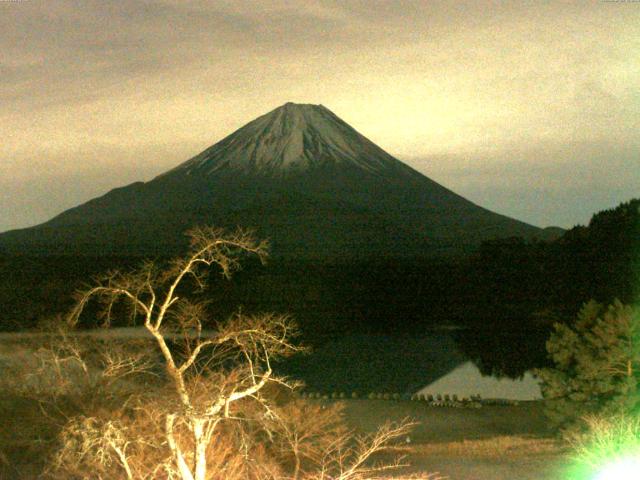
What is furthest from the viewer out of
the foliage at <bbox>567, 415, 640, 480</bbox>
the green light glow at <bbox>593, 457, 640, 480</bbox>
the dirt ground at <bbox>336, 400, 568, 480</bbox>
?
the dirt ground at <bbox>336, 400, 568, 480</bbox>

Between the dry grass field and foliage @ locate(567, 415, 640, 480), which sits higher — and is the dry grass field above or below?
below

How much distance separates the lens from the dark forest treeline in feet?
108

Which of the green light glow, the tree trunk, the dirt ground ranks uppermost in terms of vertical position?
the tree trunk

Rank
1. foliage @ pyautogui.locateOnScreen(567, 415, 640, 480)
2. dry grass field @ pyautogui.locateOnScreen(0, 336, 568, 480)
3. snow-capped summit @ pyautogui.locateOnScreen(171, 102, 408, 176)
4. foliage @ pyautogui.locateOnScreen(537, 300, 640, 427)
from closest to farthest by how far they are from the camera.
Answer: foliage @ pyautogui.locateOnScreen(567, 415, 640, 480), dry grass field @ pyautogui.locateOnScreen(0, 336, 568, 480), foliage @ pyautogui.locateOnScreen(537, 300, 640, 427), snow-capped summit @ pyautogui.locateOnScreen(171, 102, 408, 176)

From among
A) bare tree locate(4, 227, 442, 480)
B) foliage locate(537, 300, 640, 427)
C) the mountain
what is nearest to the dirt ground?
foliage locate(537, 300, 640, 427)

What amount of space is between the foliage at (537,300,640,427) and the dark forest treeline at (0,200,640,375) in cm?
1376

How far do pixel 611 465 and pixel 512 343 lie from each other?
2453cm

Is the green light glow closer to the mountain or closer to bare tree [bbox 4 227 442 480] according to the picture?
bare tree [bbox 4 227 442 480]

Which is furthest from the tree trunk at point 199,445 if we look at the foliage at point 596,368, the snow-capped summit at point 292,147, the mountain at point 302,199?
the snow-capped summit at point 292,147

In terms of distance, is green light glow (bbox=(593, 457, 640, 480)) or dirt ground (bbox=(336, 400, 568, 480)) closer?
green light glow (bbox=(593, 457, 640, 480))

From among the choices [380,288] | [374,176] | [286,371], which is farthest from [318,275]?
[374,176]

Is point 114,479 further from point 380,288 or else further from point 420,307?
point 380,288

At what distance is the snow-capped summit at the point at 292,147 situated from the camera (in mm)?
82812

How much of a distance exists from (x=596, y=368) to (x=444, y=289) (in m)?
35.1
